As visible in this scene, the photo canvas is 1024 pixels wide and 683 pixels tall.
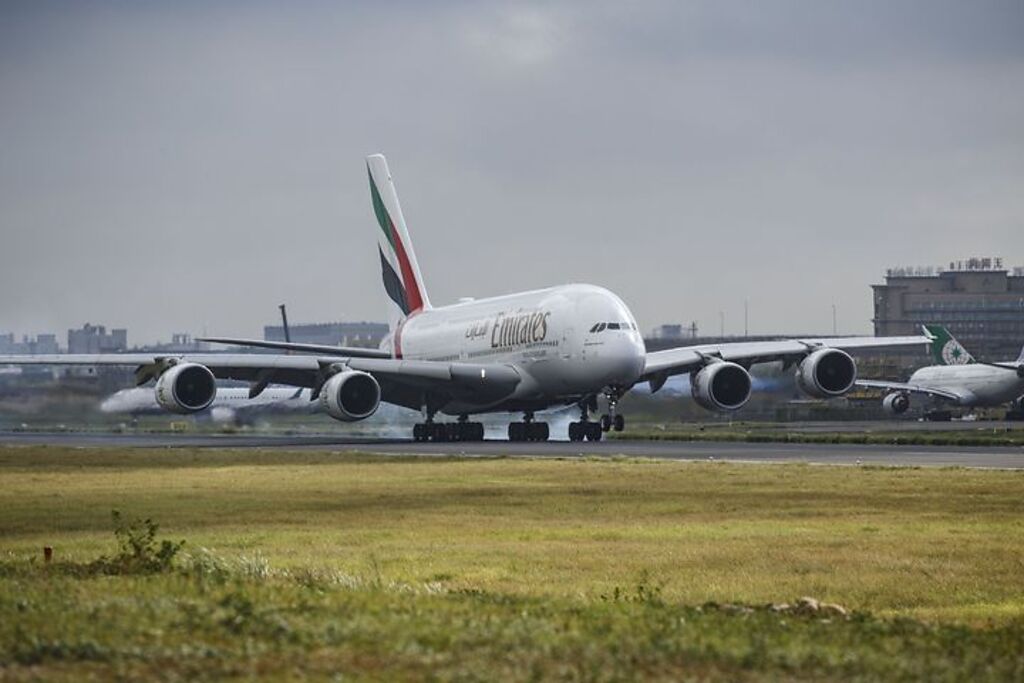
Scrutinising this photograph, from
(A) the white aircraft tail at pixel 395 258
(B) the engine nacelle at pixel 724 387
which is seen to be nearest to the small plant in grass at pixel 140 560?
(B) the engine nacelle at pixel 724 387

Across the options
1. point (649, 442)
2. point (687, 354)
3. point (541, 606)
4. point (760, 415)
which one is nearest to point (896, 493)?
point (541, 606)

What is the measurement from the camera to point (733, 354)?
73.1m

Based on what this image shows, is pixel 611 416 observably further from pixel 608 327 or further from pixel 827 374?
pixel 827 374

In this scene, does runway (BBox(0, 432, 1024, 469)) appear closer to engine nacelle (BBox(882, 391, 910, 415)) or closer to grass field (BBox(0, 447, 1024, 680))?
grass field (BBox(0, 447, 1024, 680))

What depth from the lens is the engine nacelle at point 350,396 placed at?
219ft

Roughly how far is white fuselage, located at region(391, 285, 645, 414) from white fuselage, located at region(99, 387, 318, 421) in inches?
713

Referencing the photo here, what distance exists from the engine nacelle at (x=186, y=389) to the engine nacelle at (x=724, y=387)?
56.1 feet

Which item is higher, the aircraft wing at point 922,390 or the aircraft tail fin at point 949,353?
the aircraft tail fin at point 949,353

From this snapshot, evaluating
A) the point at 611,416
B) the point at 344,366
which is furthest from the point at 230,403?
the point at 611,416

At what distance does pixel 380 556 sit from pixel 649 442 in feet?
140

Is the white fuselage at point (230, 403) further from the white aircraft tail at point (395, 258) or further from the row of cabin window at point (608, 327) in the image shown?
the row of cabin window at point (608, 327)

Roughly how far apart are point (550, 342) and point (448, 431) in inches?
232

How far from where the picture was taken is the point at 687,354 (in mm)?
71500

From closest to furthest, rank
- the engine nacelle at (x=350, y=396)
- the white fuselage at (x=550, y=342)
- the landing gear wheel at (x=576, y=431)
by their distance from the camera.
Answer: the white fuselage at (x=550, y=342) → the engine nacelle at (x=350, y=396) → the landing gear wheel at (x=576, y=431)
